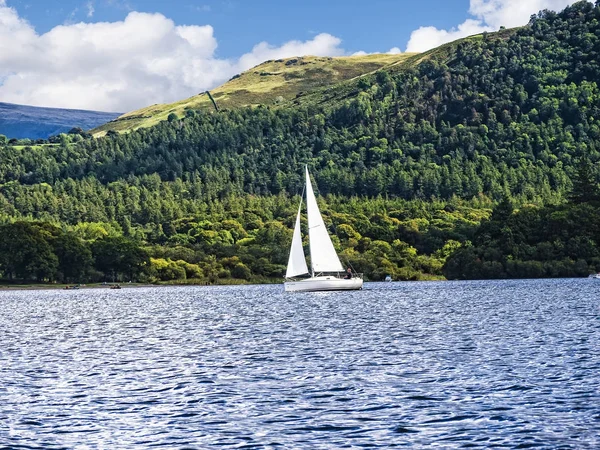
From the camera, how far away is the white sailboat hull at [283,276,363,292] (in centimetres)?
13700

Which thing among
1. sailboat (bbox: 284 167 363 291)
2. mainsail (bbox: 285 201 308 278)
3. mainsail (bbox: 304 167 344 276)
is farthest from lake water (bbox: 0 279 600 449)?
mainsail (bbox: 285 201 308 278)

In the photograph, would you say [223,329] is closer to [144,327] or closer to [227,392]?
[144,327]

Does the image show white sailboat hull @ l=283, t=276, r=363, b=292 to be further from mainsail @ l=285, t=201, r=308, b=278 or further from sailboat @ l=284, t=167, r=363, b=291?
mainsail @ l=285, t=201, r=308, b=278

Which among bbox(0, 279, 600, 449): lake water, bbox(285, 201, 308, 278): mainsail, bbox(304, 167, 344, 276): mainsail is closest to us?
bbox(0, 279, 600, 449): lake water

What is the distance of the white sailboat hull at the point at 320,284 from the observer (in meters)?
137

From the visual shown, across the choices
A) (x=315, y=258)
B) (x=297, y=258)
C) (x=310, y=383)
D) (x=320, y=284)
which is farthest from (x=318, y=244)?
(x=310, y=383)

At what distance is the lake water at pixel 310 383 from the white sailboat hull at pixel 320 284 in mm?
57387

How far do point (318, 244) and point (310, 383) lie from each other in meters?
95.1

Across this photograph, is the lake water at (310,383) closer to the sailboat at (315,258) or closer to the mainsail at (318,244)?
the mainsail at (318,244)

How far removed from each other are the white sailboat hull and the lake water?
57.4m

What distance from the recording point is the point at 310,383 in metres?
41.4

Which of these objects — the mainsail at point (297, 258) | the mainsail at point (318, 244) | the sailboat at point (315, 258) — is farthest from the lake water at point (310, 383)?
the mainsail at point (297, 258)

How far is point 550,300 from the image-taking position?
9694 centimetres

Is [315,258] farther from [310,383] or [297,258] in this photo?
[310,383]
